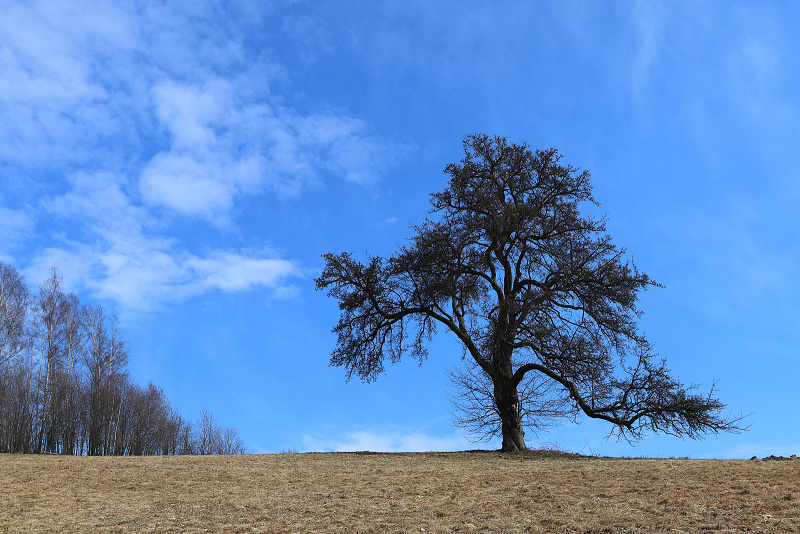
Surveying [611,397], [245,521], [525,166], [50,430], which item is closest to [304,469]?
[245,521]

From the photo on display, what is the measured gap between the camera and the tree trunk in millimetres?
20212

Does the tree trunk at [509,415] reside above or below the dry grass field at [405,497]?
above

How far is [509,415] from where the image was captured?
804 inches

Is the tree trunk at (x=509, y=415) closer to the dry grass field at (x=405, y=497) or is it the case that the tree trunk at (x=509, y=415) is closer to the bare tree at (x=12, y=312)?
the dry grass field at (x=405, y=497)

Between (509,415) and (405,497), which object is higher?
(509,415)

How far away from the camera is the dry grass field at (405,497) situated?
866 centimetres

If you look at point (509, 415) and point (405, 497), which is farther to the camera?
point (509, 415)

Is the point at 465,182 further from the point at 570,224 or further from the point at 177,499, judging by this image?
the point at 177,499

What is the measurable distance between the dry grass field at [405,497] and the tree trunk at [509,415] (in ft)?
10.4

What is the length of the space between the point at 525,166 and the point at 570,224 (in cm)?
301

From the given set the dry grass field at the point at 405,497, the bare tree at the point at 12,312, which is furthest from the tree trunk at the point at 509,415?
the bare tree at the point at 12,312

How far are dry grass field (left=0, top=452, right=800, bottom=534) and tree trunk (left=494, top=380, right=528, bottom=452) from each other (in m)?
3.17

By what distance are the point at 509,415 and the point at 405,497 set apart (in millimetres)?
10027

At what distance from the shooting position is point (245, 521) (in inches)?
382
